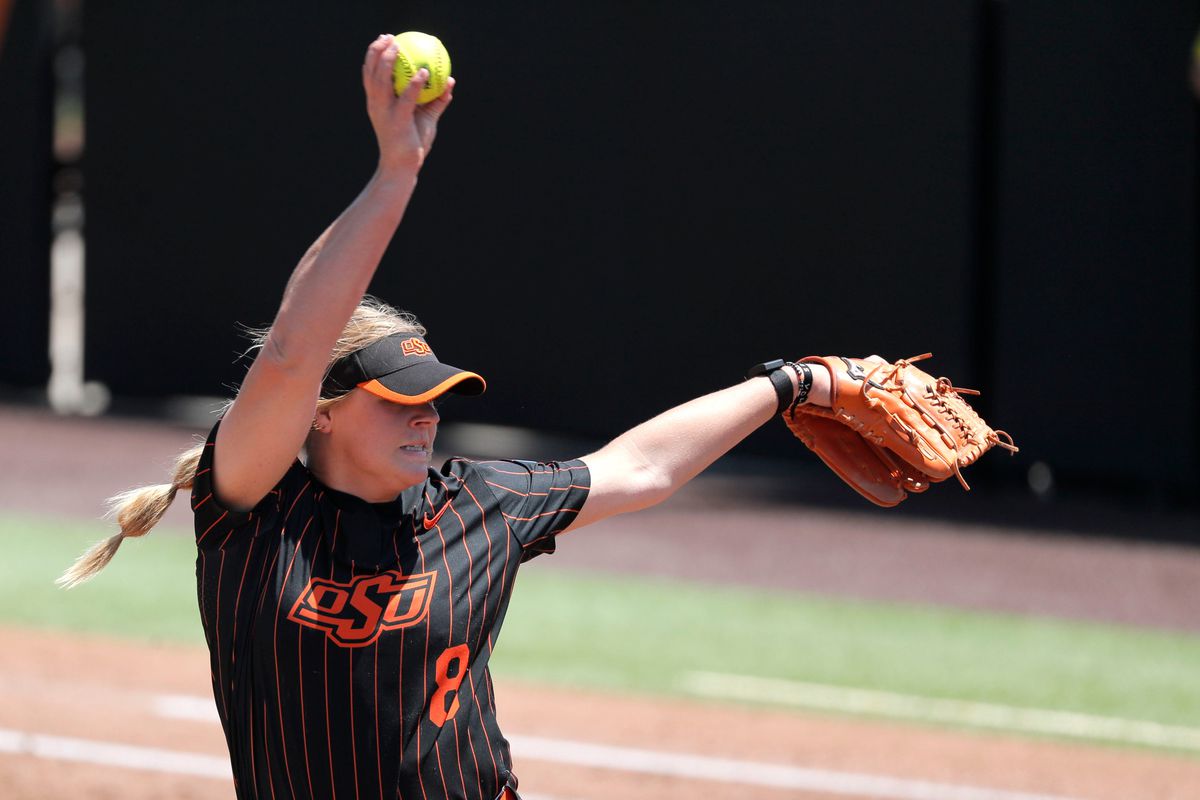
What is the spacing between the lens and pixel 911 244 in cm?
1095

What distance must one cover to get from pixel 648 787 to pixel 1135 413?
5.99m

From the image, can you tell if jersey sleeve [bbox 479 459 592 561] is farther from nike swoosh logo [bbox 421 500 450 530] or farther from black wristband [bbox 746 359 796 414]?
black wristband [bbox 746 359 796 414]

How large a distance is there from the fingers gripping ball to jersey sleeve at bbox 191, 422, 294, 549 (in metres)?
0.57

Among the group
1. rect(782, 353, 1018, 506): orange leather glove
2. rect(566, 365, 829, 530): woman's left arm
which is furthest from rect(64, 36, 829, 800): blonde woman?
rect(782, 353, 1018, 506): orange leather glove

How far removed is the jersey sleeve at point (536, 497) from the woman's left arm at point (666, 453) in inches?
1.3

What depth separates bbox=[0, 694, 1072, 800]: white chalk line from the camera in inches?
221

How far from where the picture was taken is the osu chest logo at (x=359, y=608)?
98.3 inches

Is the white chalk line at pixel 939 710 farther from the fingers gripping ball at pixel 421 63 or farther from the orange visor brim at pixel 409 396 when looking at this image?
the fingers gripping ball at pixel 421 63

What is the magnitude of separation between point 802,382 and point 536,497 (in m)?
0.56

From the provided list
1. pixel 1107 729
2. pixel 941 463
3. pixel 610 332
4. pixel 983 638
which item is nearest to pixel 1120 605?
pixel 983 638

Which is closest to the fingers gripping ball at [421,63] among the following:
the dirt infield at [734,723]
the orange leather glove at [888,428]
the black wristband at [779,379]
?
the black wristband at [779,379]

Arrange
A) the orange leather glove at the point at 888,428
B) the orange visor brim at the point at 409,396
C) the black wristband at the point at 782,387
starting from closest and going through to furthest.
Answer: the orange visor brim at the point at 409,396 < the black wristband at the point at 782,387 < the orange leather glove at the point at 888,428

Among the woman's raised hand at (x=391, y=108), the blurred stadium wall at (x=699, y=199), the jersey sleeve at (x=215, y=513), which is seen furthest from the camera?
the blurred stadium wall at (x=699, y=199)

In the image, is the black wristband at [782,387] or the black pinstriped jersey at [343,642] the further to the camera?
the black wristband at [782,387]
